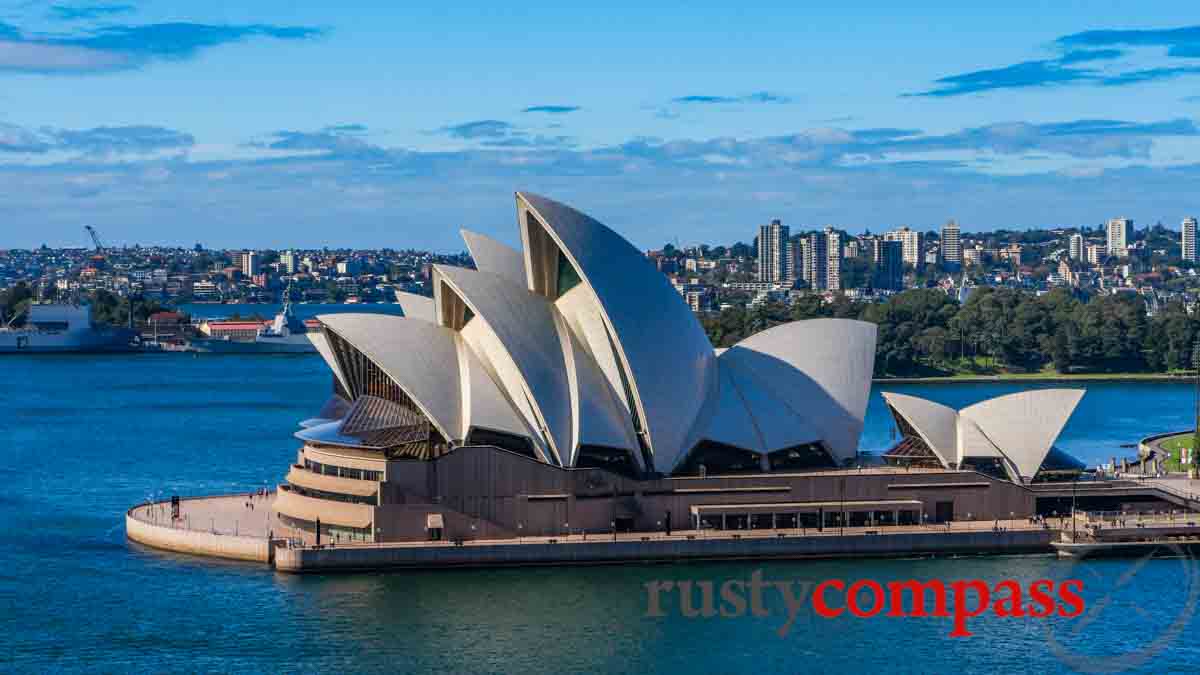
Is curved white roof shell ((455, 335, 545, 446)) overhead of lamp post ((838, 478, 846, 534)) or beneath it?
overhead

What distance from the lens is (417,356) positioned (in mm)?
48875

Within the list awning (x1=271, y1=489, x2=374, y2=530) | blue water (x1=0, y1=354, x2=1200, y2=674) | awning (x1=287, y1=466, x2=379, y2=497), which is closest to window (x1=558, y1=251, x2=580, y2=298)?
awning (x1=287, y1=466, x2=379, y2=497)

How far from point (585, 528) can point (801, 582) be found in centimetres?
652

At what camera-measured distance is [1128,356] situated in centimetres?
12575

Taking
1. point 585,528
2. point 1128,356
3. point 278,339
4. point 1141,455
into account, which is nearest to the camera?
point 585,528

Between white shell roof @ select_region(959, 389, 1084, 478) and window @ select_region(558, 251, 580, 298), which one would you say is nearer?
window @ select_region(558, 251, 580, 298)

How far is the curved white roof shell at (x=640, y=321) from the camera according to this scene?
48.4 m

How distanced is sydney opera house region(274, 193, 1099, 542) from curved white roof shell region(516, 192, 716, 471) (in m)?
0.05

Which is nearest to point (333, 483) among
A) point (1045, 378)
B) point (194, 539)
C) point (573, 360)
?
point (194, 539)

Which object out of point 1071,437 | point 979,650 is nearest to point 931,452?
point 979,650

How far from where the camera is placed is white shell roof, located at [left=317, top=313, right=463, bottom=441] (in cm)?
4806

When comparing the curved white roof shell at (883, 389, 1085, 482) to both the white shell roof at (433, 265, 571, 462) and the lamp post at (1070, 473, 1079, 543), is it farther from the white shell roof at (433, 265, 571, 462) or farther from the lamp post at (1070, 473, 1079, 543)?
the white shell roof at (433, 265, 571, 462)

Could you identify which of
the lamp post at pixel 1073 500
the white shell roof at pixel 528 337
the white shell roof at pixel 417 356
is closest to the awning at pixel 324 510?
the white shell roof at pixel 417 356

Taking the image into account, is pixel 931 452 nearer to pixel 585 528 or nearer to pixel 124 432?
pixel 585 528
